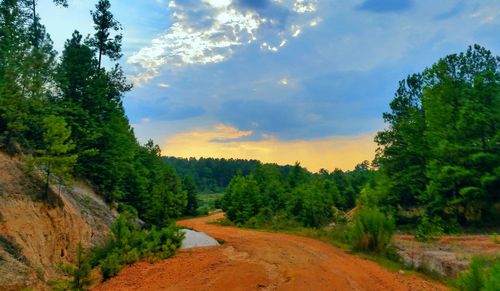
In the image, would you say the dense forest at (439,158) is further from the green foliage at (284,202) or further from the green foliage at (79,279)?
the green foliage at (79,279)

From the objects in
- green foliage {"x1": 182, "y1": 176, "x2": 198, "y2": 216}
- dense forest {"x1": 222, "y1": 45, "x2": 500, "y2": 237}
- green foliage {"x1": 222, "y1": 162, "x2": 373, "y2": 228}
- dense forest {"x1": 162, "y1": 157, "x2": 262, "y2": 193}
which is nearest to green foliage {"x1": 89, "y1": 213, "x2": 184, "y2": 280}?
dense forest {"x1": 222, "y1": 45, "x2": 500, "y2": 237}

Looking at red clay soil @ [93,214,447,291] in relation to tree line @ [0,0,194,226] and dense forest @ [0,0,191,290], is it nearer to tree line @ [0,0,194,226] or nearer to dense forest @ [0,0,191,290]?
dense forest @ [0,0,191,290]

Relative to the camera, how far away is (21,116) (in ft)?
51.0

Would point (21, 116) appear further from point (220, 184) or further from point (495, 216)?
point (220, 184)

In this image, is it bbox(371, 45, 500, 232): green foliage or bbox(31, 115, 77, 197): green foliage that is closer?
bbox(31, 115, 77, 197): green foliage

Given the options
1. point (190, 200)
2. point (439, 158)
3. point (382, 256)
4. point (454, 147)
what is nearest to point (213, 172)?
point (190, 200)

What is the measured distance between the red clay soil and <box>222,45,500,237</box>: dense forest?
529 inches

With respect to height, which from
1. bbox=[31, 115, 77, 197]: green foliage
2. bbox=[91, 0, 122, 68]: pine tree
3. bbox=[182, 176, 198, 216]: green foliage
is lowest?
bbox=[182, 176, 198, 216]: green foliage

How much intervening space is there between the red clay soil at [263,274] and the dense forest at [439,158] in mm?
13430

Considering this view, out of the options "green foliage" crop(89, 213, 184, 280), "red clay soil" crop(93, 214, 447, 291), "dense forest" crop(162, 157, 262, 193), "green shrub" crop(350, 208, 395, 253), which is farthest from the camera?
"dense forest" crop(162, 157, 262, 193)

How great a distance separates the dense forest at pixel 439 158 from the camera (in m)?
27.5

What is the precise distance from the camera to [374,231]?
18.2 m

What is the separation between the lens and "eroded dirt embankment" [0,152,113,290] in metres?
11.0

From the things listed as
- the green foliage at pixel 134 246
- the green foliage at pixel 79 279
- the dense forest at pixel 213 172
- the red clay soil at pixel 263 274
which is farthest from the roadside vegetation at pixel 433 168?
the dense forest at pixel 213 172
